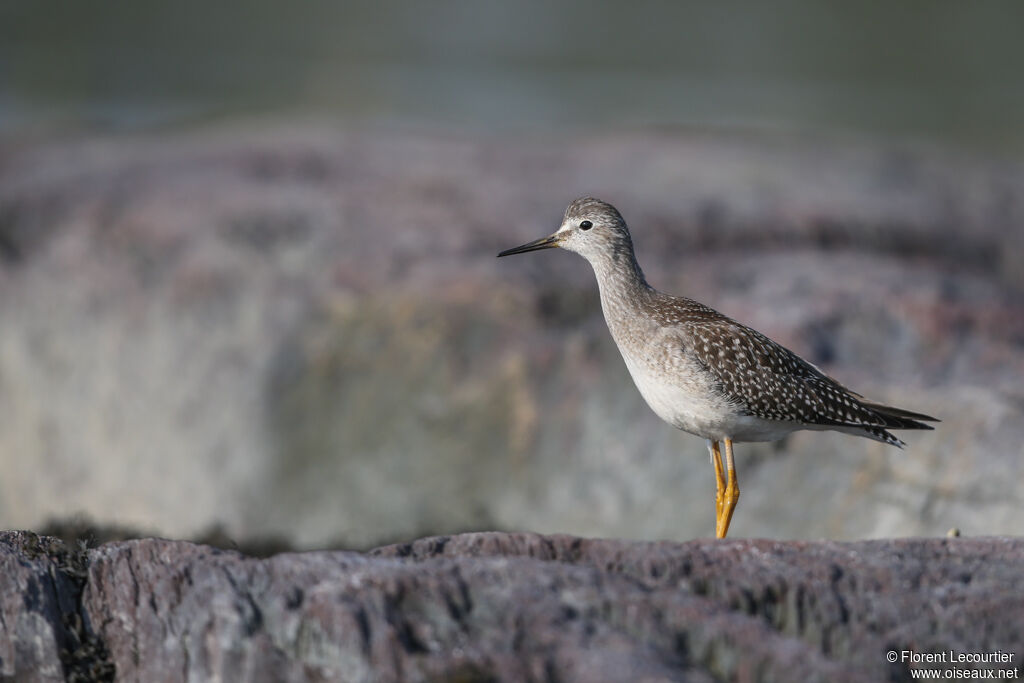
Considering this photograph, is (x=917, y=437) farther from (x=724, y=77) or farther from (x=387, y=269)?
(x=724, y=77)

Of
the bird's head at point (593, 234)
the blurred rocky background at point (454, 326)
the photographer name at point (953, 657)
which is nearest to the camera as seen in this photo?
the photographer name at point (953, 657)

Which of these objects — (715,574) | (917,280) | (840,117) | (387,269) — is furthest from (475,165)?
(840,117)

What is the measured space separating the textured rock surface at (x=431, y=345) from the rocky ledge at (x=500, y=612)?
3442 millimetres

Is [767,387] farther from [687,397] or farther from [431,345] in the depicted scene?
[431,345]

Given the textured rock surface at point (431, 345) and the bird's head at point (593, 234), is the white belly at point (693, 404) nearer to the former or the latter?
the bird's head at point (593, 234)

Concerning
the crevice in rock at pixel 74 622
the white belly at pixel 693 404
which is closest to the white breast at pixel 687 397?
the white belly at pixel 693 404

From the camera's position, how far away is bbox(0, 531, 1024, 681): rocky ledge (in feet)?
16.9

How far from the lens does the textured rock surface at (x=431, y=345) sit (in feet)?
33.3

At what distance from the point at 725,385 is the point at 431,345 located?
4.02 m

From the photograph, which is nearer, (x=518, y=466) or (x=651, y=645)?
(x=651, y=645)

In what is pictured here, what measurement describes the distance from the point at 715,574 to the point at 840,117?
1017 inches

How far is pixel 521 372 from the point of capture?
35.8 feet

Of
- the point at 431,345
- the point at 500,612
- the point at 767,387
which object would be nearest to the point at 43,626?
the point at 500,612

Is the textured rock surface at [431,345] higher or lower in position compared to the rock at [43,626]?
higher
